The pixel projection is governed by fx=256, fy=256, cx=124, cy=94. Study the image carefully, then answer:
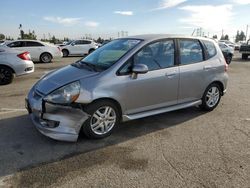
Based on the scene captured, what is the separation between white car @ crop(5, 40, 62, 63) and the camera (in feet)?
49.9

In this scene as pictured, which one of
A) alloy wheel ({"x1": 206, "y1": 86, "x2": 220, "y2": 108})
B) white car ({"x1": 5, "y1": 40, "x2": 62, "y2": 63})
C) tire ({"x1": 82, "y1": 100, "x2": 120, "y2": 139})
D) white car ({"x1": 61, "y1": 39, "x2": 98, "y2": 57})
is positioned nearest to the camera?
tire ({"x1": 82, "y1": 100, "x2": 120, "y2": 139})

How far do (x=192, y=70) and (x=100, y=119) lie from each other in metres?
2.15

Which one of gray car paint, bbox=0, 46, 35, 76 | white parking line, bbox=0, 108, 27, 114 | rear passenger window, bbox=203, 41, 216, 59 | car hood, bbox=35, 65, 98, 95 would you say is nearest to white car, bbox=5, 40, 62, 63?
gray car paint, bbox=0, 46, 35, 76

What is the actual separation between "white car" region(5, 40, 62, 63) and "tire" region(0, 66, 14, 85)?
23.6 feet

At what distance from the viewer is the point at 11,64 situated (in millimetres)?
8430

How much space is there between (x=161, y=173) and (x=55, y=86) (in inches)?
80.3

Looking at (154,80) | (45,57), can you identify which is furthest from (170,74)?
(45,57)

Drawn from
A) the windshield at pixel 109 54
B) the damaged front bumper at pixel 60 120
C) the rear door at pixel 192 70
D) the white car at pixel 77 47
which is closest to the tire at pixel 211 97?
the rear door at pixel 192 70

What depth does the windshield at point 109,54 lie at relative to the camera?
4.32 metres

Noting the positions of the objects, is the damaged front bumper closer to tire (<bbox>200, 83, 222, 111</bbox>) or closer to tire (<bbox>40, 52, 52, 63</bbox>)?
tire (<bbox>200, 83, 222, 111</bbox>)

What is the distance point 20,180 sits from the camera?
3004mm

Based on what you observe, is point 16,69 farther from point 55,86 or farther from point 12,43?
point 12,43

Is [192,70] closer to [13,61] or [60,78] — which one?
[60,78]

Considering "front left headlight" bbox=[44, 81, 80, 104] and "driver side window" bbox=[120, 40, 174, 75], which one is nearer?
"front left headlight" bbox=[44, 81, 80, 104]
